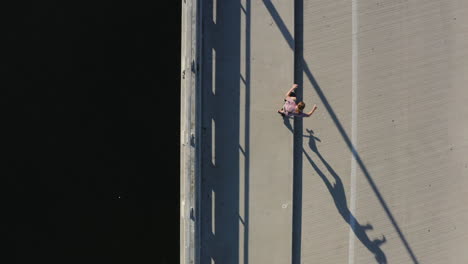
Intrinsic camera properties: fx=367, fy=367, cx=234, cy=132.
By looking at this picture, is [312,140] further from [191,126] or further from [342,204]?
[191,126]

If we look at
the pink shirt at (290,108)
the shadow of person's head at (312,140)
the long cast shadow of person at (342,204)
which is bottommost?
the long cast shadow of person at (342,204)

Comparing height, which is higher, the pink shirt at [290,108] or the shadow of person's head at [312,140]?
the pink shirt at [290,108]

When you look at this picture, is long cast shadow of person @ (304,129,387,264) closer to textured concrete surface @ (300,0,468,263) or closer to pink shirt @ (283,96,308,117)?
textured concrete surface @ (300,0,468,263)

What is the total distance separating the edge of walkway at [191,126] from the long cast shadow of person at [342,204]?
2363mm

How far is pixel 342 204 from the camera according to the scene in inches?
304

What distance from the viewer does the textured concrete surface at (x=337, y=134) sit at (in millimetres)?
7406

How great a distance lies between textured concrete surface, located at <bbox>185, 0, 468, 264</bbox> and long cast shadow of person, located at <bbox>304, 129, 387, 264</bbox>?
0.8 inches

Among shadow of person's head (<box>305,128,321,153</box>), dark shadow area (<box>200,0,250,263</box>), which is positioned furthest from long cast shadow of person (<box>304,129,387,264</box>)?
dark shadow area (<box>200,0,250,263</box>)

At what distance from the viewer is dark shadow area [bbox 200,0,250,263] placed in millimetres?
7328

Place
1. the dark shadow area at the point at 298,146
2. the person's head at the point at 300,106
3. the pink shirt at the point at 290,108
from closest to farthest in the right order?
the person's head at the point at 300,106 → the pink shirt at the point at 290,108 → the dark shadow area at the point at 298,146

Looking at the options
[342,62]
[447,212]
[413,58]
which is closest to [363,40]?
[342,62]

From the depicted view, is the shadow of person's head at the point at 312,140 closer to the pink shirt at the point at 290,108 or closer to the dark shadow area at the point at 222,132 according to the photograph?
the pink shirt at the point at 290,108
